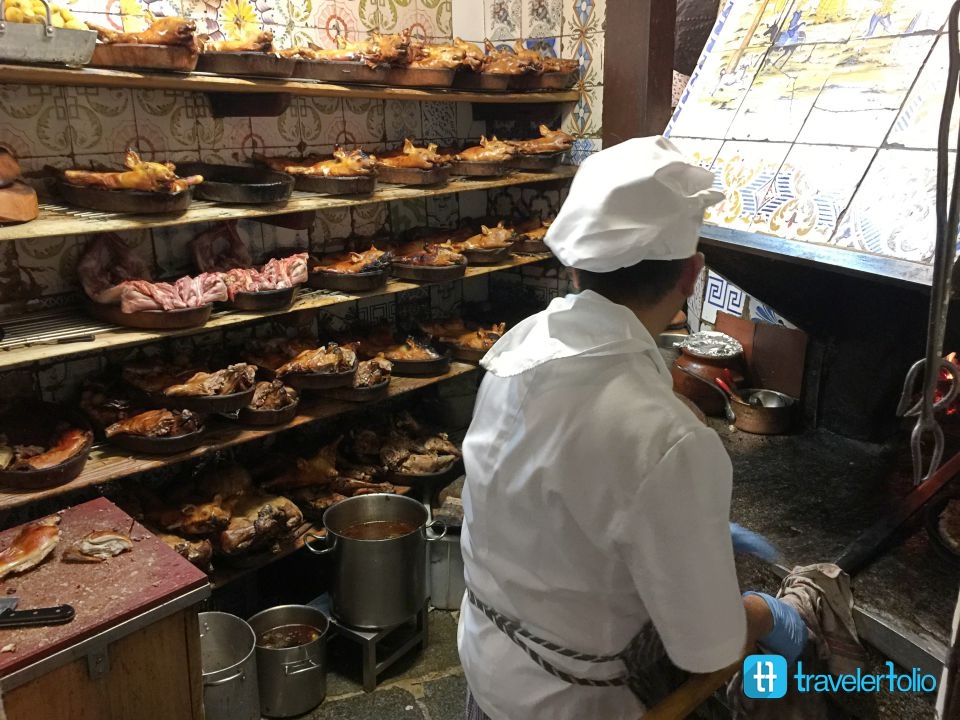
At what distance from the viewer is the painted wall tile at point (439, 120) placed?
493 cm

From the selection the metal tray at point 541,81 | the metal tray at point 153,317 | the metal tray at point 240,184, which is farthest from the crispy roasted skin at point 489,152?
the metal tray at point 153,317

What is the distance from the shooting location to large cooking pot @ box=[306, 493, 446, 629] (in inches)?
137

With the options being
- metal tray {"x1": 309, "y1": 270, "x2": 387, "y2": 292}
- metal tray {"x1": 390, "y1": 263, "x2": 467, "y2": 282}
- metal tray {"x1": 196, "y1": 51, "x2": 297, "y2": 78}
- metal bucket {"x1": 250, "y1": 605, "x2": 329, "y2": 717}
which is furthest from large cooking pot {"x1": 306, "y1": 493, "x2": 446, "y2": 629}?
metal tray {"x1": 196, "y1": 51, "x2": 297, "y2": 78}

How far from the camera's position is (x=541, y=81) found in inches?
183

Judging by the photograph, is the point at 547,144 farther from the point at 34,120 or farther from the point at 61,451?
the point at 61,451

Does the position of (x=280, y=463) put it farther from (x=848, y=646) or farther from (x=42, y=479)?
(x=848, y=646)

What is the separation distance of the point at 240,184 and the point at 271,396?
1.01m

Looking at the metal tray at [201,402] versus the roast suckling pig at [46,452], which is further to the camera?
the metal tray at [201,402]

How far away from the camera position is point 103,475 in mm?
2988

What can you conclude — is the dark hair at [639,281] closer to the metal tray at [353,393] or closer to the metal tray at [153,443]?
the metal tray at [153,443]

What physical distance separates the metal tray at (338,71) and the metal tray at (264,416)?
163 centimetres

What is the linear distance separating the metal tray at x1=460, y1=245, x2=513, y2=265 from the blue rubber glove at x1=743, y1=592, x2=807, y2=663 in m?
2.91

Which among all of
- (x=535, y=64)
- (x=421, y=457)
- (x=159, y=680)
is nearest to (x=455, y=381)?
(x=421, y=457)

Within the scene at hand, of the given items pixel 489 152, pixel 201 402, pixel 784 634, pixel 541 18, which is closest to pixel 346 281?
pixel 201 402
